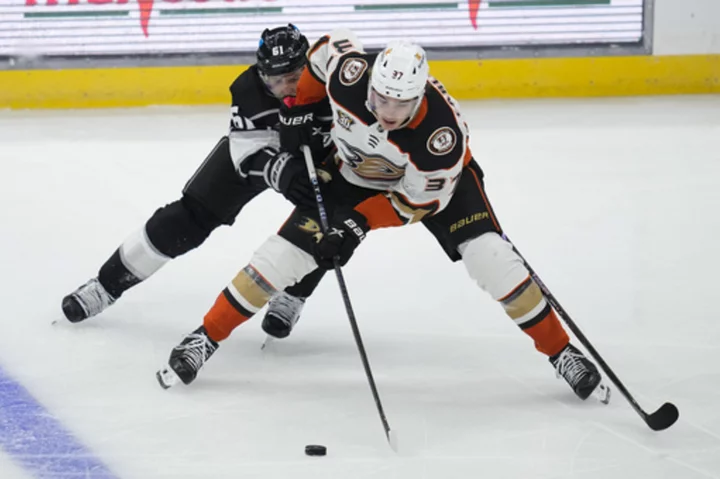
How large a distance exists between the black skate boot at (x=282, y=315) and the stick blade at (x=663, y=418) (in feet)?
3.83

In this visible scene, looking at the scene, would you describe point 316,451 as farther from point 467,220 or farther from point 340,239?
point 467,220

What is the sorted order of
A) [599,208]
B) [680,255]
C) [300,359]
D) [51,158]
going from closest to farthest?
[300,359], [680,255], [599,208], [51,158]

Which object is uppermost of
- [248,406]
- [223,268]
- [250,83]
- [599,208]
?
[250,83]

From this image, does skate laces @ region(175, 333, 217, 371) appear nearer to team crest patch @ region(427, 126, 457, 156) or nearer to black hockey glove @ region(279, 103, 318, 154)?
black hockey glove @ region(279, 103, 318, 154)

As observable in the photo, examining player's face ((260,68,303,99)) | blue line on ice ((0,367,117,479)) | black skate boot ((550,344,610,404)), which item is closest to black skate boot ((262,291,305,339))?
player's face ((260,68,303,99))

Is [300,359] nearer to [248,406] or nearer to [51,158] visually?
[248,406]

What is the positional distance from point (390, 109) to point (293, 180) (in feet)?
1.55

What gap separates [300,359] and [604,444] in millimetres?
997

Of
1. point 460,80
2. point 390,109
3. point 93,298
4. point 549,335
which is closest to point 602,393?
point 549,335

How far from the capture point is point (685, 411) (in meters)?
2.85

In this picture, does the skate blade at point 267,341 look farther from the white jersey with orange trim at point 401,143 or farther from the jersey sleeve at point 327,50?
the jersey sleeve at point 327,50

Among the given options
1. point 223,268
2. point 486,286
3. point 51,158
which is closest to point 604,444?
point 486,286

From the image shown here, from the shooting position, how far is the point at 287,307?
338cm

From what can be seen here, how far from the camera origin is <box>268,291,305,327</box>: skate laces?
3350 mm
